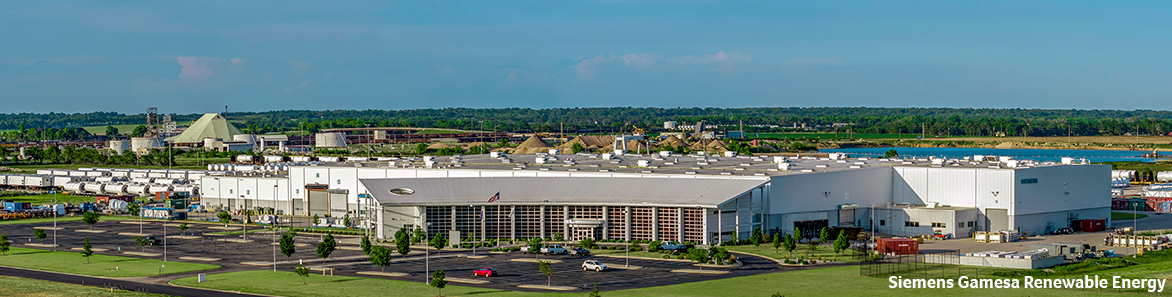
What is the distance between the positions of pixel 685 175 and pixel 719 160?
30.0 meters

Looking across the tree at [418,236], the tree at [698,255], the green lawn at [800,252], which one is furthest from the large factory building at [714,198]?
the tree at [698,255]

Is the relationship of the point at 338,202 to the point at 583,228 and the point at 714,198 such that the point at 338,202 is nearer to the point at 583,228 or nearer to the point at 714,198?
the point at 583,228

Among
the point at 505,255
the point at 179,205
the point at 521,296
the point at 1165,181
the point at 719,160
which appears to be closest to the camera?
the point at 521,296

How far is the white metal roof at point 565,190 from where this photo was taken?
87.9m

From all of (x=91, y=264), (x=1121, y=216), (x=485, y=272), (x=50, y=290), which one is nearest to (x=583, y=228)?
(x=485, y=272)

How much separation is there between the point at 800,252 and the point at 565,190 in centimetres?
2086

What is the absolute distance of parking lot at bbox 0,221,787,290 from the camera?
66.1m

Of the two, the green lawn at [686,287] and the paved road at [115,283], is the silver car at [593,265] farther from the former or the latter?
the paved road at [115,283]

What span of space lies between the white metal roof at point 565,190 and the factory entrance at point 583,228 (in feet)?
5.02

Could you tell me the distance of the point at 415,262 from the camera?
7481 cm

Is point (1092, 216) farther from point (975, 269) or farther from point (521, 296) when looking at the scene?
point (521, 296)

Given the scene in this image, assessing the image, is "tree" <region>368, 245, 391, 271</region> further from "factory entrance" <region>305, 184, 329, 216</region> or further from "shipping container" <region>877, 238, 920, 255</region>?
"factory entrance" <region>305, 184, 329, 216</region>

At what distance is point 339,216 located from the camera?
360ft

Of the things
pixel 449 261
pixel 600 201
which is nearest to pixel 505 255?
pixel 449 261
